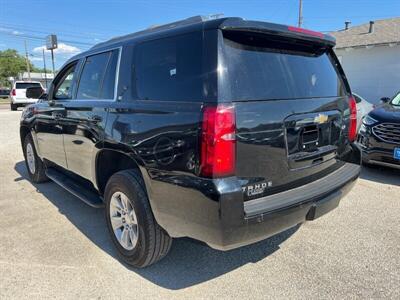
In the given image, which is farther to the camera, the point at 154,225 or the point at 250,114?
the point at 154,225

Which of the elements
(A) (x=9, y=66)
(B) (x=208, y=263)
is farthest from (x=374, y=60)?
(A) (x=9, y=66)

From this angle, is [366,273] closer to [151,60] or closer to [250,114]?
[250,114]

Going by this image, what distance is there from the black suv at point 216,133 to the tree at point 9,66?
8606 cm

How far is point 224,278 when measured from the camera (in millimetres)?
2879

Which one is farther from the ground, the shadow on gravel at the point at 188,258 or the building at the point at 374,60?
the building at the point at 374,60

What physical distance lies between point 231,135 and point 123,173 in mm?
1199

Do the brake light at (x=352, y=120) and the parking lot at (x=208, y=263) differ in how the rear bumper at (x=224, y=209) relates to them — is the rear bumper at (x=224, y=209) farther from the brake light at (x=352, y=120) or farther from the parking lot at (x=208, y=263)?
the brake light at (x=352, y=120)

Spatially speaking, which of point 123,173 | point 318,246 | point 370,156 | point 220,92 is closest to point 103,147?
point 123,173

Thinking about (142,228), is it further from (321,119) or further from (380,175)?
(380,175)

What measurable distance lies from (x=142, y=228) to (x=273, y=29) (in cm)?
186

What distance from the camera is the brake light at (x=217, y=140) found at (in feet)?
7.10

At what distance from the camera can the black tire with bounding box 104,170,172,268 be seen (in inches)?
109

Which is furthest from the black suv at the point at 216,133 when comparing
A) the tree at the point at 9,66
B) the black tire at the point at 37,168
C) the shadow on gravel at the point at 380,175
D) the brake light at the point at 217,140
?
the tree at the point at 9,66

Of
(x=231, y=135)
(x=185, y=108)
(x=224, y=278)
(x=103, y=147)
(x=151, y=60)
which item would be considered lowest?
(x=224, y=278)
